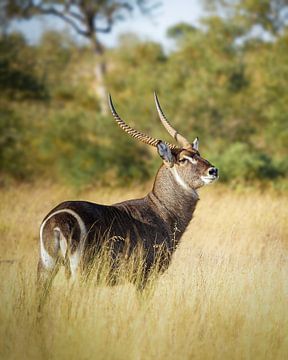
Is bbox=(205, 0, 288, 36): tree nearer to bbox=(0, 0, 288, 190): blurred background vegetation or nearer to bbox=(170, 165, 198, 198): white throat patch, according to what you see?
bbox=(0, 0, 288, 190): blurred background vegetation

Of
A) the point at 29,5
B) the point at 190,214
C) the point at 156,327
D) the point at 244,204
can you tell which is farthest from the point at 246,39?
the point at 156,327

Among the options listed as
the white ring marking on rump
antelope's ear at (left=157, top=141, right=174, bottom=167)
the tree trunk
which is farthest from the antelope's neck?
the tree trunk

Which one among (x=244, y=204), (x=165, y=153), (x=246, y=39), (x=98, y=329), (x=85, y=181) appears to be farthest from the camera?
(x=246, y=39)

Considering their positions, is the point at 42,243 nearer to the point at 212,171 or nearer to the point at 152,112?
the point at 212,171

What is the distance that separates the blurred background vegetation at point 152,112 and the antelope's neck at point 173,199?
9254mm

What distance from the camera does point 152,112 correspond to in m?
20.6

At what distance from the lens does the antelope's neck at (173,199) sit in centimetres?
A: 655

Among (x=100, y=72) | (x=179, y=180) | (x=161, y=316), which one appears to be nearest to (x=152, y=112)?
(x=100, y=72)

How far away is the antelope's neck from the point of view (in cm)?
655

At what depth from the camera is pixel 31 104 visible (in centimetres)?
2197

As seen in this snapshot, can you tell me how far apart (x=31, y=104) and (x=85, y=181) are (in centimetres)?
531

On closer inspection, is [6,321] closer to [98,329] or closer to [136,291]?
[98,329]

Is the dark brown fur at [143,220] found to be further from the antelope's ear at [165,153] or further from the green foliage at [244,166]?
the green foliage at [244,166]

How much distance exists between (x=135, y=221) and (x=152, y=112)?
14579mm
